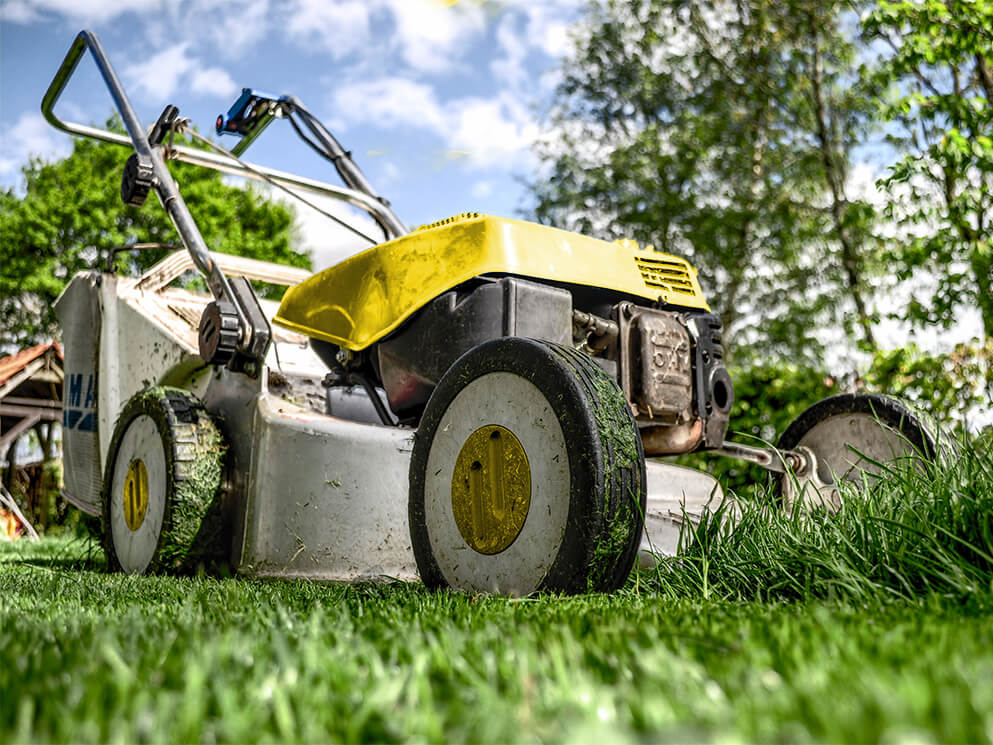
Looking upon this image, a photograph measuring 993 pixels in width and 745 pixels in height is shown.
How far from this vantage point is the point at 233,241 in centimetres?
1792

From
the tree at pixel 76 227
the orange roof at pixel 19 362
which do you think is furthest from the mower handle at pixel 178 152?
the tree at pixel 76 227

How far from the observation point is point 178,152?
12.5ft

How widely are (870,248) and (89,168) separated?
14.1m

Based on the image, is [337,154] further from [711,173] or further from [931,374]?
[711,173]

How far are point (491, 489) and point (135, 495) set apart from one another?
Result: 180 cm

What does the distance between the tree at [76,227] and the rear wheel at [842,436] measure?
14930mm

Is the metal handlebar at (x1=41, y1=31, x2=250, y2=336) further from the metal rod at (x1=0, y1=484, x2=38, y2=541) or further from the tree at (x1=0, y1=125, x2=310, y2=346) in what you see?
the tree at (x1=0, y1=125, x2=310, y2=346)

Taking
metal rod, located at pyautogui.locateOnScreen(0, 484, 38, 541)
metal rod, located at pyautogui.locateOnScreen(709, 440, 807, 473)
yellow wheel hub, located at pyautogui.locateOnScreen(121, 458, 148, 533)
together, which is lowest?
metal rod, located at pyautogui.locateOnScreen(0, 484, 38, 541)

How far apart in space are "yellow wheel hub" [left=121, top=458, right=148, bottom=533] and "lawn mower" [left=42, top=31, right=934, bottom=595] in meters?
0.01

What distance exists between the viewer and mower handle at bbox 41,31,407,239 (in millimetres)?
3750

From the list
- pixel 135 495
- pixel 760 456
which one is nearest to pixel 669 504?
pixel 760 456

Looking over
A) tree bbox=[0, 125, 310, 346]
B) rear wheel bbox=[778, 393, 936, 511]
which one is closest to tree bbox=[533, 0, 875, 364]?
tree bbox=[0, 125, 310, 346]

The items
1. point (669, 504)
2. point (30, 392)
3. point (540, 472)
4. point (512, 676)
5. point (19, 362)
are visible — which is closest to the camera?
point (512, 676)

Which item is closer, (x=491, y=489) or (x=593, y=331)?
A: (x=491, y=489)
